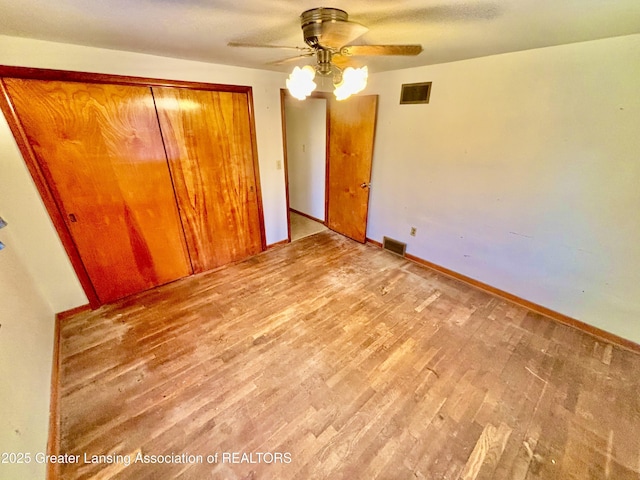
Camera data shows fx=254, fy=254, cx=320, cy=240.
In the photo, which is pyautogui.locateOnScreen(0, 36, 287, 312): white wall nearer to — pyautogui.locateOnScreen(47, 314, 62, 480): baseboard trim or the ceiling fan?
pyautogui.locateOnScreen(47, 314, 62, 480): baseboard trim

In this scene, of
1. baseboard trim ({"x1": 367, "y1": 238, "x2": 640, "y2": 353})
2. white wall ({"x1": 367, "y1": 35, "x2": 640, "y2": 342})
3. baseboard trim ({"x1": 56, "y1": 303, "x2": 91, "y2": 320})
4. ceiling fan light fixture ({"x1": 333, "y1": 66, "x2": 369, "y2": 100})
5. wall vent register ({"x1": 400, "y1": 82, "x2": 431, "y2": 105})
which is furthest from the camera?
wall vent register ({"x1": 400, "y1": 82, "x2": 431, "y2": 105})

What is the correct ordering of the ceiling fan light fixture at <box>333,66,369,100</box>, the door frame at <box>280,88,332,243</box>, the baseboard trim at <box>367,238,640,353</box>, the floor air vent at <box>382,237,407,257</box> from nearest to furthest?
the ceiling fan light fixture at <box>333,66,369,100</box> < the baseboard trim at <box>367,238,640,353</box> < the door frame at <box>280,88,332,243</box> < the floor air vent at <box>382,237,407,257</box>

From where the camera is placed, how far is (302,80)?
1.34 meters

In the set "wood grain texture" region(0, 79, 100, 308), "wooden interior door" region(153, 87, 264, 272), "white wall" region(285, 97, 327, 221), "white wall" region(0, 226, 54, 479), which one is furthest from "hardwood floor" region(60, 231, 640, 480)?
"white wall" region(285, 97, 327, 221)

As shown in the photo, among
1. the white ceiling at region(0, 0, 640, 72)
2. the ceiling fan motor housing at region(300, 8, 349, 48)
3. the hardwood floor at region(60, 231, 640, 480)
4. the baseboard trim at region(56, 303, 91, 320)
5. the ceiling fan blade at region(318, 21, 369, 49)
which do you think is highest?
the white ceiling at region(0, 0, 640, 72)

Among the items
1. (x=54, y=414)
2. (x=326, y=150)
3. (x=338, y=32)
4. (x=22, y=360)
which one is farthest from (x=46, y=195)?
(x=326, y=150)

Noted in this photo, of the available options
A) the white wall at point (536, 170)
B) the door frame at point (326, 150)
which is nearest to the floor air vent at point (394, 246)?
the white wall at point (536, 170)

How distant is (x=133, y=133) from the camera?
2225mm

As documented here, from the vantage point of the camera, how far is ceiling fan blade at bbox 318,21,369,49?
112 centimetres

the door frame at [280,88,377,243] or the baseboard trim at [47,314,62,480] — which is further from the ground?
the door frame at [280,88,377,243]

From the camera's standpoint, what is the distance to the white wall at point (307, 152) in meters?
3.86

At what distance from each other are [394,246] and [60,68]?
3.51 m

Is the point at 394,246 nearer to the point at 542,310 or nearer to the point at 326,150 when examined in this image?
the point at 542,310

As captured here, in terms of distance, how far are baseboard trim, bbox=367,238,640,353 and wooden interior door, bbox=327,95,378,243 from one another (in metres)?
1.05
